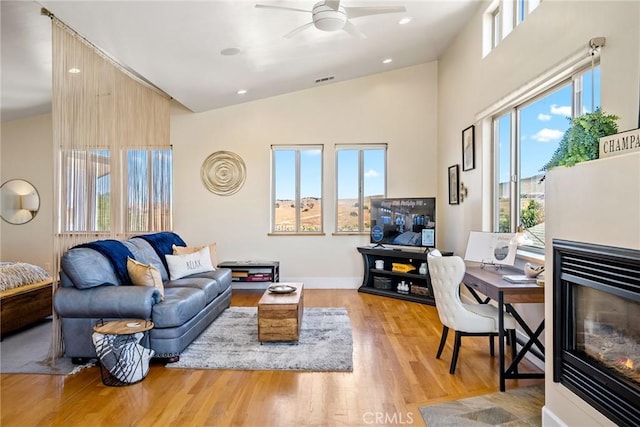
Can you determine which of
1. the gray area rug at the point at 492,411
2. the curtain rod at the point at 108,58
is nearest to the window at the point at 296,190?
the curtain rod at the point at 108,58

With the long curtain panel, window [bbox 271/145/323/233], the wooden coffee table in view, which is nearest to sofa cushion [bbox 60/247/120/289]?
the long curtain panel

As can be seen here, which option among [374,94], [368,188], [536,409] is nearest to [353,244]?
[368,188]

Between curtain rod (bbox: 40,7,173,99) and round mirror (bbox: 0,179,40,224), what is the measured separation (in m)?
3.53

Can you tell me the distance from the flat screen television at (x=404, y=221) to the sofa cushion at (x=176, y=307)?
10.2 feet

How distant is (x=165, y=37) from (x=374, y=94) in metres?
3.58

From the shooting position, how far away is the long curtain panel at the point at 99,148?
10.4ft

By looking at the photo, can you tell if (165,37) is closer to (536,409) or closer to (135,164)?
(135,164)

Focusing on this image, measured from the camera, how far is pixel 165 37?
3.62 metres

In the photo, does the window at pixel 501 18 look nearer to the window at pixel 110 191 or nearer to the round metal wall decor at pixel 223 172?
the round metal wall decor at pixel 223 172

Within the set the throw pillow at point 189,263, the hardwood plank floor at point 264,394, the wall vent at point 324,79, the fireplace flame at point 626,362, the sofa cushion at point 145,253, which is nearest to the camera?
the fireplace flame at point 626,362

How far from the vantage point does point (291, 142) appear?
627cm

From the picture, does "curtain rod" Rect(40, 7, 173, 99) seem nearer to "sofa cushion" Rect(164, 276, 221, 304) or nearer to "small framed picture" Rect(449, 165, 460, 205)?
"sofa cushion" Rect(164, 276, 221, 304)

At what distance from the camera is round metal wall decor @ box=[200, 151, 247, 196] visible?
6.25m

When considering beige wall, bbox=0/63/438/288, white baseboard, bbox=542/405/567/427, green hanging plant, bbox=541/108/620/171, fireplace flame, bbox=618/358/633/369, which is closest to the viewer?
fireplace flame, bbox=618/358/633/369
